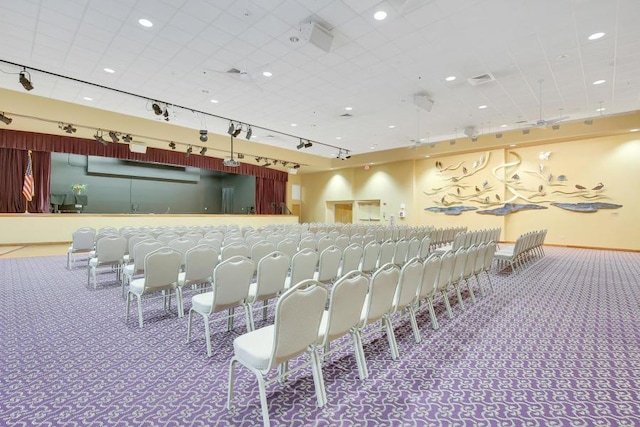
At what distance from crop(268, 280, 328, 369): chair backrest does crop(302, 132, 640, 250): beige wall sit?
1495cm

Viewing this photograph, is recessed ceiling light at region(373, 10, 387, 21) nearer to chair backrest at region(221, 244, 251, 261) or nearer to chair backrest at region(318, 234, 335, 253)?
chair backrest at region(318, 234, 335, 253)

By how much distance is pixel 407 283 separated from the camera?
3.25 meters

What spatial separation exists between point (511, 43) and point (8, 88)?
43.3 ft

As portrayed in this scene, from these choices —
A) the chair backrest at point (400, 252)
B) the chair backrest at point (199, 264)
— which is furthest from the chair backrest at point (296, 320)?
the chair backrest at point (400, 252)

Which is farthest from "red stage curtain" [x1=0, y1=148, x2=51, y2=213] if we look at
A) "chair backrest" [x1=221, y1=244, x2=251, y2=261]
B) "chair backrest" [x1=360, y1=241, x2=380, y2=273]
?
"chair backrest" [x1=360, y1=241, x2=380, y2=273]

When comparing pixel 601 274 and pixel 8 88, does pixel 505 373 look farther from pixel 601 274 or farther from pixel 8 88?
pixel 8 88

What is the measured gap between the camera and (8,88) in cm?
886

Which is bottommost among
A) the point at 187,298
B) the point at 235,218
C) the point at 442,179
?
the point at 187,298

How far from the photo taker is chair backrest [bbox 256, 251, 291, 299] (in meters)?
3.55

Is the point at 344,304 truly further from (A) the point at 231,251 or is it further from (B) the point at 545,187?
(B) the point at 545,187

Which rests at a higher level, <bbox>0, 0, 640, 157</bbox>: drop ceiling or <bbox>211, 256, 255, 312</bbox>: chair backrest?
<bbox>0, 0, 640, 157</bbox>: drop ceiling

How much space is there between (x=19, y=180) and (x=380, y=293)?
15.6 meters

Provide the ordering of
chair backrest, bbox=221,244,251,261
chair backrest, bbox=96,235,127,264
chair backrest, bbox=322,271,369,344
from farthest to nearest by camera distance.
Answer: chair backrest, bbox=96,235,127,264 → chair backrest, bbox=221,244,251,261 → chair backrest, bbox=322,271,369,344

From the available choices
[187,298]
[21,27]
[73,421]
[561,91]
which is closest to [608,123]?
[561,91]
